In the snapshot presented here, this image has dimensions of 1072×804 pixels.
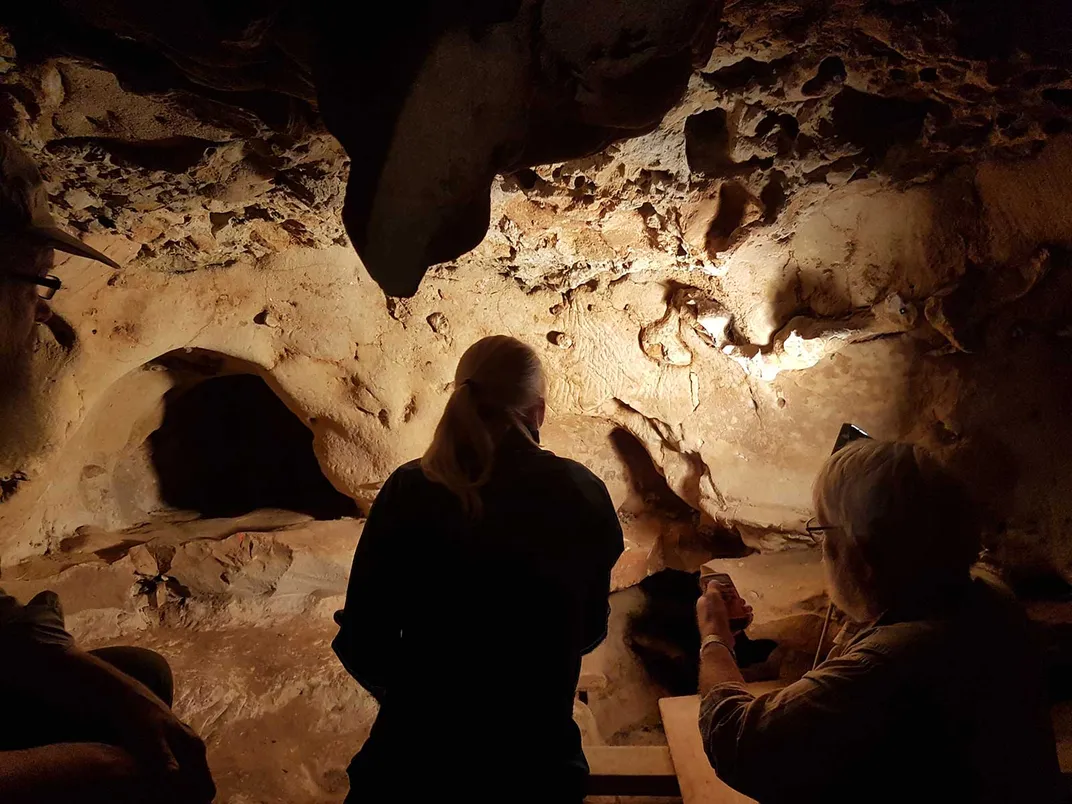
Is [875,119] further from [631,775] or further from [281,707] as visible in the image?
[281,707]

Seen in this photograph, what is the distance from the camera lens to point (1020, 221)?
8.52ft

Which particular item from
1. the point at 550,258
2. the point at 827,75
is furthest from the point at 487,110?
the point at 550,258

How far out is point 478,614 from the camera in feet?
4.83

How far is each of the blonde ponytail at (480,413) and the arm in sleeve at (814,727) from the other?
2.57ft

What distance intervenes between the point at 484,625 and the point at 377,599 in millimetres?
295

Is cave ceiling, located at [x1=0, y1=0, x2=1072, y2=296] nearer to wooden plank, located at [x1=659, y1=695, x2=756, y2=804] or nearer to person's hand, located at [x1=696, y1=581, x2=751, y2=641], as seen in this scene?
person's hand, located at [x1=696, y1=581, x2=751, y2=641]

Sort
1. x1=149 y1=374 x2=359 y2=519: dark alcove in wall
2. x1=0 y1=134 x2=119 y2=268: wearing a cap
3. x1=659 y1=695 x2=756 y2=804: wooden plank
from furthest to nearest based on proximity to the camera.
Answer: x1=149 y1=374 x2=359 y2=519: dark alcove in wall
x1=659 y1=695 x2=756 y2=804: wooden plank
x1=0 y1=134 x2=119 y2=268: wearing a cap

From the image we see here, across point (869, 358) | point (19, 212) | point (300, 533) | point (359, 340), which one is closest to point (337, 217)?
point (359, 340)

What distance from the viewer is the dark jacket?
148 cm

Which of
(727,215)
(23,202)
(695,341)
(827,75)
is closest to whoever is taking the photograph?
(23,202)

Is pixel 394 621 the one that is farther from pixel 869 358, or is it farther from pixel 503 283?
pixel 869 358

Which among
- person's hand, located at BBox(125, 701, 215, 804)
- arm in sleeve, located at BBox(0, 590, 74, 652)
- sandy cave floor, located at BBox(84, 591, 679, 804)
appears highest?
arm in sleeve, located at BBox(0, 590, 74, 652)

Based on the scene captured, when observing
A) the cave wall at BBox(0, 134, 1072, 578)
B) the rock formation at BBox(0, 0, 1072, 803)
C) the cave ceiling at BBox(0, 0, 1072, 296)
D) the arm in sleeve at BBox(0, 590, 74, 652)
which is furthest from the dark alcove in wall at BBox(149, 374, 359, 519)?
the arm in sleeve at BBox(0, 590, 74, 652)

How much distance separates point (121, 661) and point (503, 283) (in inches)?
103
